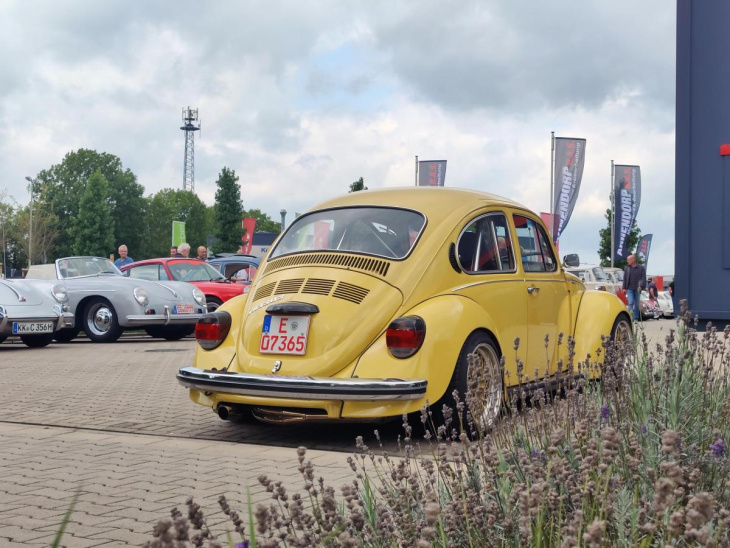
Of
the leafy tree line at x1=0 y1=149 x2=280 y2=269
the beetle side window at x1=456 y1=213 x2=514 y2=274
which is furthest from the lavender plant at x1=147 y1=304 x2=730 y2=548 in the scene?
the leafy tree line at x1=0 y1=149 x2=280 y2=269

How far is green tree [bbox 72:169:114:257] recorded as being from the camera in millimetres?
90875

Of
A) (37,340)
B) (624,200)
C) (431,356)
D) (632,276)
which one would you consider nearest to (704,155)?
(431,356)

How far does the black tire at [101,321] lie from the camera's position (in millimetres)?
17141

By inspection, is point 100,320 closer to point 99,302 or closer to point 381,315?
point 99,302

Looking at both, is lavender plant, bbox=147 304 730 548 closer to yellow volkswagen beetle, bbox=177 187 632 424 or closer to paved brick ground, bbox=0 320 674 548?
paved brick ground, bbox=0 320 674 548

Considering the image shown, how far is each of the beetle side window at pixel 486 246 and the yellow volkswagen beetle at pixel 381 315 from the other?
0.01 meters

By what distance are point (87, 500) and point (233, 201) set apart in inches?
3524

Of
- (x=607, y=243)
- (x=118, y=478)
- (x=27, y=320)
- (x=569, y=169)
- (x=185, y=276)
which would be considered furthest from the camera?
(x=607, y=243)

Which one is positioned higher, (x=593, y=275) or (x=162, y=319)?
(x=593, y=275)

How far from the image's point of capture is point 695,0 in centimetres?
809

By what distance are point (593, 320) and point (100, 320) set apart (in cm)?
1109

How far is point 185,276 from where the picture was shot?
1980cm

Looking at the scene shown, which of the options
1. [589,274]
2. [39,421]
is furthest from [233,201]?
[39,421]

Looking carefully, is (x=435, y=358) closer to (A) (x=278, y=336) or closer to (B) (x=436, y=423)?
(B) (x=436, y=423)
